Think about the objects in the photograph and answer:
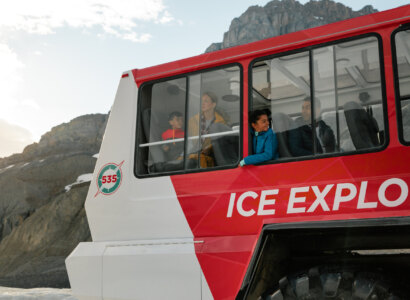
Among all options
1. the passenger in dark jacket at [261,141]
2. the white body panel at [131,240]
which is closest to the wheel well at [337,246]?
Result: the white body panel at [131,240]

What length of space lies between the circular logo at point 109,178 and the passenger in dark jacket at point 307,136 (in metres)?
1.64

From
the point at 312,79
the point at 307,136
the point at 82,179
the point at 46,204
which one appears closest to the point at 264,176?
the point at 307,136

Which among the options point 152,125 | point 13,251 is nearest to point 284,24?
point 13,251

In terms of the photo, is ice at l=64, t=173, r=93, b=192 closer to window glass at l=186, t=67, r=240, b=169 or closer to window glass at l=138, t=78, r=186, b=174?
window glass at l=138, t=78, r=186, b=174

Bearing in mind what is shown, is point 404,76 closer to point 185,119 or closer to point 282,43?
point 282,43

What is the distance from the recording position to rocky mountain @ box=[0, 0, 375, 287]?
22.6 m

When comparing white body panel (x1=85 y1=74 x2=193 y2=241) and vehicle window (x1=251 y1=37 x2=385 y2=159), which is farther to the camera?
white body panel (x1=85 y1=74 x2=193 y2=241)

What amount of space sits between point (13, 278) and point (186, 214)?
20948mm

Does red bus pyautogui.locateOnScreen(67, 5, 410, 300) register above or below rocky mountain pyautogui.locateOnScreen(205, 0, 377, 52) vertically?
below

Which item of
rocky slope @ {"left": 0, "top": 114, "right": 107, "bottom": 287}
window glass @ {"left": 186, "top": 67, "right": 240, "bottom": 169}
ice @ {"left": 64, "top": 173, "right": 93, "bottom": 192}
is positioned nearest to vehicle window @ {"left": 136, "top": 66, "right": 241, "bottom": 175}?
window glass @ {"left": 186, "top": 67, "right": 240, "bottom": 169}

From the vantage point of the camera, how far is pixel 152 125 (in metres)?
4.20

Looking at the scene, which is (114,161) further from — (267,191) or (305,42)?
(305,42)

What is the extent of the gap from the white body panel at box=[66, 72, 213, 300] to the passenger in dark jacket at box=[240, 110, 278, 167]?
777 millimetres

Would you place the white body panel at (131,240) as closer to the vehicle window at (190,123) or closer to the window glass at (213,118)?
the vehicle window at (190,123)
